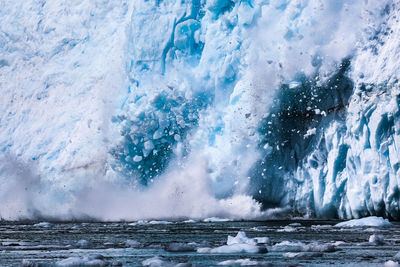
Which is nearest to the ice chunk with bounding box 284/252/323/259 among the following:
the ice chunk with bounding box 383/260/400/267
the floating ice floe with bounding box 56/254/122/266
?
the ice chunk with bounding box 383/260/400/267

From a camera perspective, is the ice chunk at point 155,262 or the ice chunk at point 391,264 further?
the ice chunk at point 155,262

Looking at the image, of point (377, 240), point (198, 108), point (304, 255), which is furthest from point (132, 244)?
point (198, 108)

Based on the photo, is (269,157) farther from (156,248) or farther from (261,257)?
(261,257)

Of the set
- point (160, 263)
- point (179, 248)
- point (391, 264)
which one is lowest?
point (391, 264)

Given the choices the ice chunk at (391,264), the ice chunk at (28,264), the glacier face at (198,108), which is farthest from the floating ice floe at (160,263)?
the glacier face at (198,108)

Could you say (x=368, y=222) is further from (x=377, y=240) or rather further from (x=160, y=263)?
(x=160, y=263)

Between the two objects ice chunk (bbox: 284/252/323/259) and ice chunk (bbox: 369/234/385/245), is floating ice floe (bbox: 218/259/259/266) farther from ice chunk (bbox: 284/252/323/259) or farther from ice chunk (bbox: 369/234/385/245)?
ice chunk (bbox: 369/234/385/245)

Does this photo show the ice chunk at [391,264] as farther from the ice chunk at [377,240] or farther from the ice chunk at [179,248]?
the ice chunk at [179,248]
